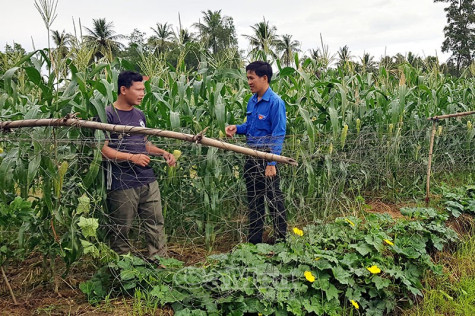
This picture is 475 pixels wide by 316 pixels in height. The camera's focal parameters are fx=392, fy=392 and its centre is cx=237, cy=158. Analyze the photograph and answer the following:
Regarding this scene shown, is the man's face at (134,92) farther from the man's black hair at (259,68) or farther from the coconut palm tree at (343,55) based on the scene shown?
the coconut palm tree at (343,55)

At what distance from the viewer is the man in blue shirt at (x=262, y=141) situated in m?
3.05

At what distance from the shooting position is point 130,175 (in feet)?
8.91

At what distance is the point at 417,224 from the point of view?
11.1 ft

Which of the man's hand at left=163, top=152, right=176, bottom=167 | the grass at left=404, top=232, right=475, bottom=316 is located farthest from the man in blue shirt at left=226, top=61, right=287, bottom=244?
the grass at left=404, top=232, right=475, bottom=316

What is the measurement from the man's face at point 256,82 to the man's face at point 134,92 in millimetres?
910

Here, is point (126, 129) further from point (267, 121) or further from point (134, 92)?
point (267, 121)

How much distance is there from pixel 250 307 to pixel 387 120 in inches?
133

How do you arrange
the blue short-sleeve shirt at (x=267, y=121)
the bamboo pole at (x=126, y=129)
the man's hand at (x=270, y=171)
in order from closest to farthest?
the bamboo pole at (x=126, y=129) → the man's hand at (x=270, y=171) → the blue short-sleeve shirt at (x=267, y=121)

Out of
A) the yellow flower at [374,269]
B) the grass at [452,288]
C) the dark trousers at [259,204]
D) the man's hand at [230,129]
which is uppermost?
the man's hand at [230,129]

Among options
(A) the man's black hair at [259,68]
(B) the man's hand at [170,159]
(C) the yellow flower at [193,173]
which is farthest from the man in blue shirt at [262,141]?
(B) the man's hand at [170,159]

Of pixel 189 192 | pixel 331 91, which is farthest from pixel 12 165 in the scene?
pixel 331 91

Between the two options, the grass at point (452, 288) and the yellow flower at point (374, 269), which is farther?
the grass at point (452, 288)

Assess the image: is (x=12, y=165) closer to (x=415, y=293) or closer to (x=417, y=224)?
(x=415, y=293)

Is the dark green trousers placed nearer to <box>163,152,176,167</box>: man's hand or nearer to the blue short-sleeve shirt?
<box>163,152,176,167</box>: man's hand
